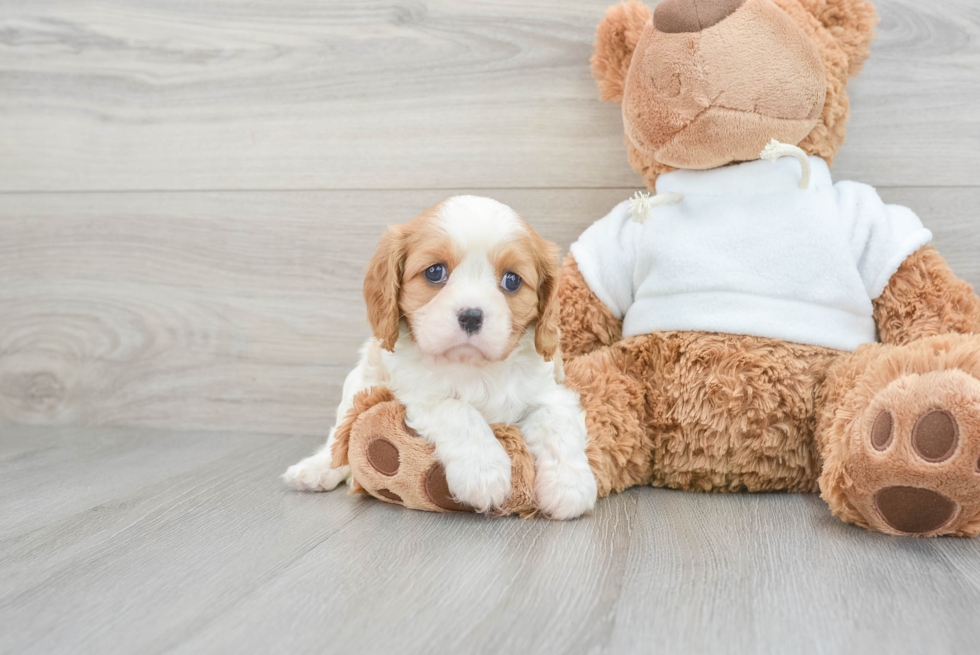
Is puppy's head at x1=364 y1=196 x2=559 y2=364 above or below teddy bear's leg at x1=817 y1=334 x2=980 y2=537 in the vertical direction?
above

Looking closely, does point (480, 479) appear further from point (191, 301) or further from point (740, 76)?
point (191, 301)

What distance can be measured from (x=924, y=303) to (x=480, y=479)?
814mm

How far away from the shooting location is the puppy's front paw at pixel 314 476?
4.60ft

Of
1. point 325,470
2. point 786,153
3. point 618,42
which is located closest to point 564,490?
point 325,470

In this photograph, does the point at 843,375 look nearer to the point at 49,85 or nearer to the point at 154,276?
the point at 154,276

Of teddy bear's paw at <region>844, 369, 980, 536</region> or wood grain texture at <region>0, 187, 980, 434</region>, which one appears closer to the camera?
teddy bear's paw at <region>844, 369, 980, 536</region>

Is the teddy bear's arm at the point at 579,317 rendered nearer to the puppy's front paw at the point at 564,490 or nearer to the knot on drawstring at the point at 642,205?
the knot on drawstring at the point at 642,205

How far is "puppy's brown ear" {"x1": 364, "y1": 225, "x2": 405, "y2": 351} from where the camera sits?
1202mm

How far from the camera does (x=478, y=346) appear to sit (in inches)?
44.1

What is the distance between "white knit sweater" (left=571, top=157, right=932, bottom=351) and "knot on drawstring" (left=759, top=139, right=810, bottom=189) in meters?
0.03

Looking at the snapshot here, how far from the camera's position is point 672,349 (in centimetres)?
133

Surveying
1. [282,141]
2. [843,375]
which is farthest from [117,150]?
[843,375]

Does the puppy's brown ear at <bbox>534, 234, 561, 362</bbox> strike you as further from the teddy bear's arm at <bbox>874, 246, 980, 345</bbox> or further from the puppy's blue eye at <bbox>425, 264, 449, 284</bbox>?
the teddy bear's arm at <bbox>874, 246, 980, 345</bbox>

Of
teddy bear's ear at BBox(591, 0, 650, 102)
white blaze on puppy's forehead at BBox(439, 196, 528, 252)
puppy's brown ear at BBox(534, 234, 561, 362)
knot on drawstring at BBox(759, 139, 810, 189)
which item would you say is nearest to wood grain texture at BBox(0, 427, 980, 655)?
puppy's brown ear at BBox(534, 234, 561, 362)
